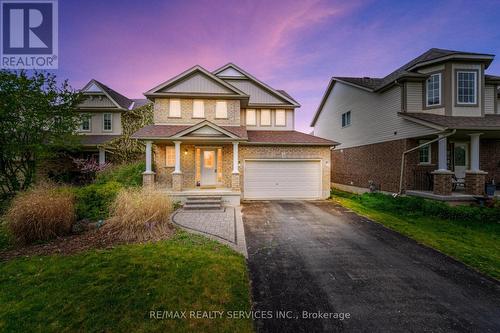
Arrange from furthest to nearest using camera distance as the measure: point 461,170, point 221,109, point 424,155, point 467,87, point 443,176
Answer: point 221,109, point 461,170, point 424,155, point 467,87, point 443,176

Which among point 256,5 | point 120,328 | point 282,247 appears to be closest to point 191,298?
point 120,328

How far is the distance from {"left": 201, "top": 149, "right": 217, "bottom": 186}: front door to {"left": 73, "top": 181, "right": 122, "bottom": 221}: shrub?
17.2ft

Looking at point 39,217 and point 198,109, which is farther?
point 198,109

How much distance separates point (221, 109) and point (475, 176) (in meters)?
13.8

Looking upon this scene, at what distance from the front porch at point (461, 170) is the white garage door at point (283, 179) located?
5.09 metres

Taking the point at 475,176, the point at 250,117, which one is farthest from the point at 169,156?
the point at 475,176

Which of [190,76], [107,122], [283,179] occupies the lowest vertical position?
[283,179]

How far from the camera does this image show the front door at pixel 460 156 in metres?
12.0

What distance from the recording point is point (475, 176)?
9.61 m

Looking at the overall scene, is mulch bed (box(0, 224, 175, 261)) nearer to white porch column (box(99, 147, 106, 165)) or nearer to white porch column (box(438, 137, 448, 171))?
white porch column (box(99, 147, 106, 165))

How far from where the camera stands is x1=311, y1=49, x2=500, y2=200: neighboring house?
381 inches

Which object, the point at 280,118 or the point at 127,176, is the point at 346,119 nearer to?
the point at 280,118

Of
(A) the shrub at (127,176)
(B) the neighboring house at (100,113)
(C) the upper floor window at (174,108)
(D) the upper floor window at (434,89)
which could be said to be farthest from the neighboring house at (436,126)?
(B) the neighboring house at (100,113)

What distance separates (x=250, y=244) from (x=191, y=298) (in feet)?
8.56
